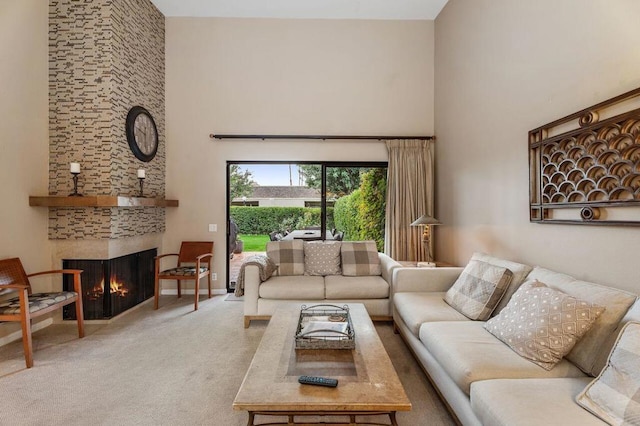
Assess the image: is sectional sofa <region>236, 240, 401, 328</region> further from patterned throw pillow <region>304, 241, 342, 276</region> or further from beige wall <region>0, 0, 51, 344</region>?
beige wall <region>0, 0, 51, 344</region>

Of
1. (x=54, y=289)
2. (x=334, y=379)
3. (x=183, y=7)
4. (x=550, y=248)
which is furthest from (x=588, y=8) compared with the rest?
(x=54, y=289)

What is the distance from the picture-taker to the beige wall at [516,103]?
6.50ft

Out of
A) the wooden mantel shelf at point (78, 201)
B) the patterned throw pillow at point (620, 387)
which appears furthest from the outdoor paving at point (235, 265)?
the patterned throw pillow at point (620, 387)

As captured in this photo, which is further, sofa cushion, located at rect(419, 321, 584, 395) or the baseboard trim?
the baseboard trim

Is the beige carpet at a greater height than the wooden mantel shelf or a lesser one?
lesser

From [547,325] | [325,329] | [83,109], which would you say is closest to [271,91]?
[83,109]

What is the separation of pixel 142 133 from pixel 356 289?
3493mm

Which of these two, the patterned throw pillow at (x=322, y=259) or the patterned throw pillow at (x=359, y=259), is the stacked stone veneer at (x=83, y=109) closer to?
the patterned throw pillow at (x=322, y=259)

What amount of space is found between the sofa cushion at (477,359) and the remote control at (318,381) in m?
0.71

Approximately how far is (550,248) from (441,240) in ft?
7.14

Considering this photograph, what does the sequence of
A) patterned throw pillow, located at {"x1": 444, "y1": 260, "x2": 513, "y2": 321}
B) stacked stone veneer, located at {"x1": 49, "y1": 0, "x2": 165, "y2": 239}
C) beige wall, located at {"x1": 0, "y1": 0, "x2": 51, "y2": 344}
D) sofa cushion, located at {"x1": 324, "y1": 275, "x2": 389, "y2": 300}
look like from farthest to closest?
1. stacked stone veneer, located at {"x1": 49, "y1": 0, "x2": 165, "y2": 239}
2. sofa cushion, located at {"x1": 324, "y1": 275, "x2": 389, "y2": 300}
3. beige wall, located at {"x1": 0, "y1": 0, "x2": 51, "y2": 344}
4. patterned throw pillow, located at {"x1": 444, "y1": 260, "x2": 513, "y2": 321}

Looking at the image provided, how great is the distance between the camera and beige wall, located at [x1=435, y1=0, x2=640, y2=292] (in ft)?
6.50

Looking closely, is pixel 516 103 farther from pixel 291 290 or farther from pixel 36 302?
pixel 36 302

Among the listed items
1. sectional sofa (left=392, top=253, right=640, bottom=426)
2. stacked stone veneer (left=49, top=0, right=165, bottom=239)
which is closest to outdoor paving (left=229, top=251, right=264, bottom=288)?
stacked stone veneer (left=49, top=0, right=165, bottom=239)
